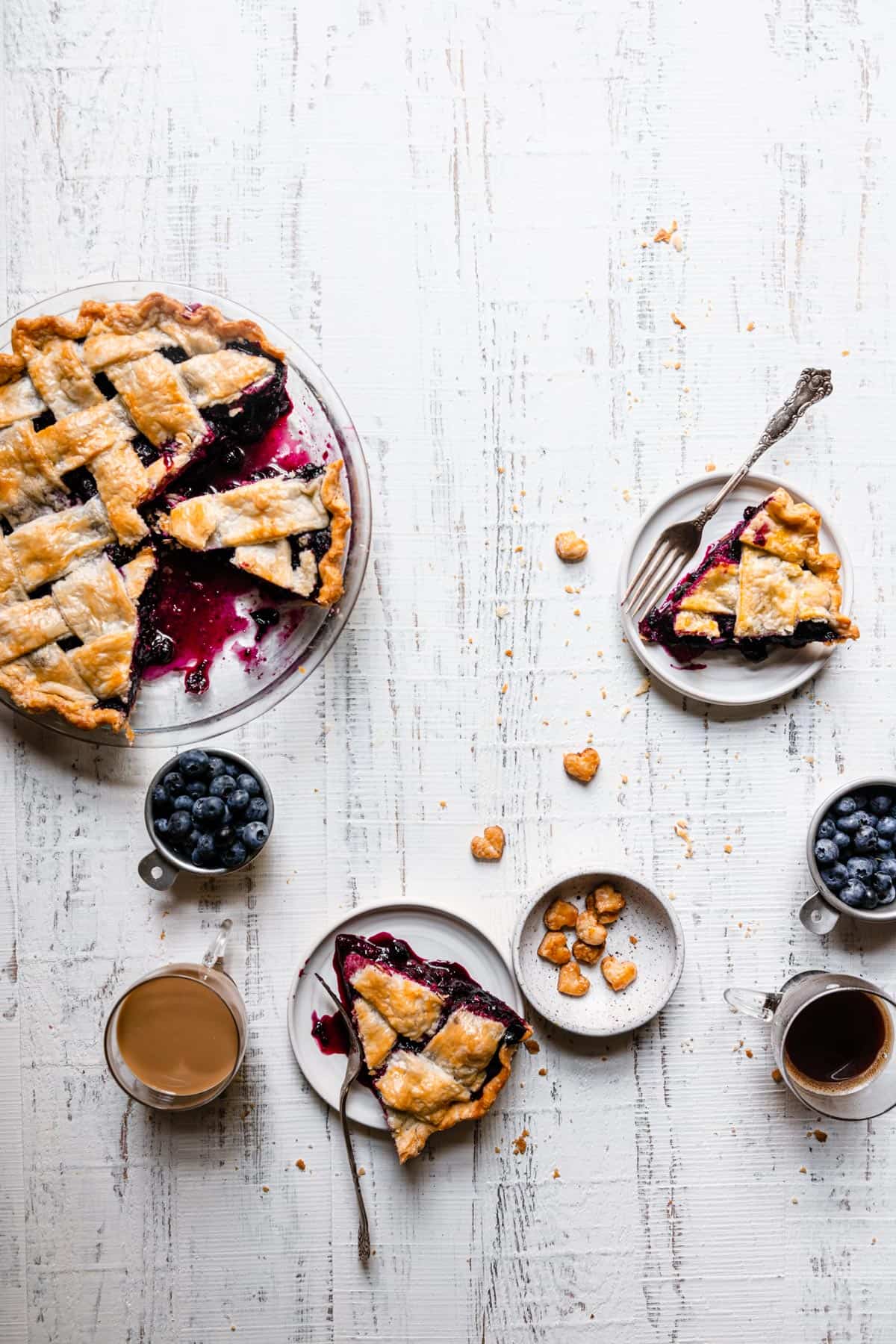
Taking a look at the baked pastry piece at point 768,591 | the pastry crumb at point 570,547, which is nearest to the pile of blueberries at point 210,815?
the pastry crumb at point 570,547

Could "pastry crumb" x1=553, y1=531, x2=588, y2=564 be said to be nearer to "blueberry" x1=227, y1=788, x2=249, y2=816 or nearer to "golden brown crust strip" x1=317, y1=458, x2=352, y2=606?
"golden brown crust strip" x1=317, y1=458, x2=352, y2=606

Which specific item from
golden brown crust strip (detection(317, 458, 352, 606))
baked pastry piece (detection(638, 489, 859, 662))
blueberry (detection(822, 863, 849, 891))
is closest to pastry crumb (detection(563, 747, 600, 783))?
baked pastry piece (detection(638, 489, 859, 662))

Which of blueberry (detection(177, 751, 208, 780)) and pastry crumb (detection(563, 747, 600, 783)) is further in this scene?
pastry crumb (detection(563, 747, 600, 783))

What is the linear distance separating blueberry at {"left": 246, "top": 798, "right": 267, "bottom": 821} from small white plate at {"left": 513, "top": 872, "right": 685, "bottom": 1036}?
0.70 m

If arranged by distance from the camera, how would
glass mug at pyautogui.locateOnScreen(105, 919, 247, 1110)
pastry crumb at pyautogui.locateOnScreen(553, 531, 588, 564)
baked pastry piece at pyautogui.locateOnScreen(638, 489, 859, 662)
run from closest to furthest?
glass mug at pyautogui.locateOnScreen(105, 919, 247, 1110), baked pastry piece at pyautogui.locateOnScreen(638, 489, 859, 662), pastry crumb at pyautogui.locateOnScreen(553, 531, 588, 564)

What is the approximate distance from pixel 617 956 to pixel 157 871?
1.19 metres

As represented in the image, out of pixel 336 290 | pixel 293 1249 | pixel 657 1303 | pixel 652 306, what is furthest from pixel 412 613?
pixel 657 1303

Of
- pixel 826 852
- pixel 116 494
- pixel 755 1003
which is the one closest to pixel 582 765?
pixel 826 852

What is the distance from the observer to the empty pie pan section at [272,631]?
2436 mm

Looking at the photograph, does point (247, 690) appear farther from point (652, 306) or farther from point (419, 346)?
point (652, 306)

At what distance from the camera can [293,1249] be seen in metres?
2.55

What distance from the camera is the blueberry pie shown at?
7.65 ft

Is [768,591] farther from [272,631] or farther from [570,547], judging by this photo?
[272,631]

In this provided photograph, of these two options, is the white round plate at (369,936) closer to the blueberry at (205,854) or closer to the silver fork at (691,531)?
the blueberry at (205,854)
